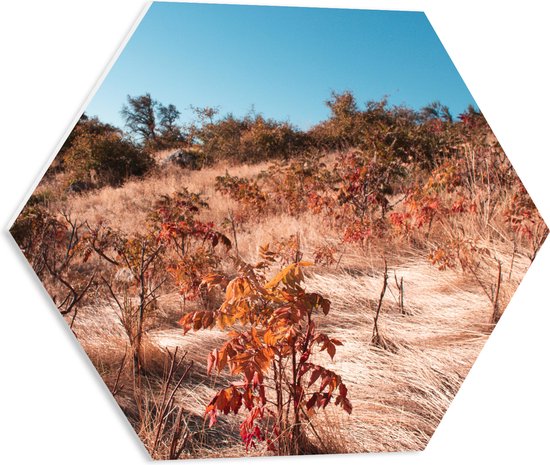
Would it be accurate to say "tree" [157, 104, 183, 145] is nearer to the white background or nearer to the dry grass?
the dry grass

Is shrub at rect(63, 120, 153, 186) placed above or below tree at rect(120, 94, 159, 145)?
below

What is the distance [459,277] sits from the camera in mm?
3855

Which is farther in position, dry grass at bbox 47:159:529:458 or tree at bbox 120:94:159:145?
dry grass at bbox 47:159:529:458

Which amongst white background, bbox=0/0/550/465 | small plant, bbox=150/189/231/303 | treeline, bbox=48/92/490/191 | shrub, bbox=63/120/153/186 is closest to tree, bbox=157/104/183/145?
treeline, bbox=48/92/490/191

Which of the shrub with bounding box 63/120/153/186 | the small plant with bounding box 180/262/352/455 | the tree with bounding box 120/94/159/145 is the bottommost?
the small plant with bounding box 180/262/352/455

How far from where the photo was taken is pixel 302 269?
3727 millimetres

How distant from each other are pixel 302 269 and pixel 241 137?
2.77 feet

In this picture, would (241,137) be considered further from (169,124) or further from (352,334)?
(352,334)

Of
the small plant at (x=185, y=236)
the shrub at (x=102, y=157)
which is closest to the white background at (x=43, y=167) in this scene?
the shrub at (x=102, y=157)

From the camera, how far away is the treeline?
3463mm

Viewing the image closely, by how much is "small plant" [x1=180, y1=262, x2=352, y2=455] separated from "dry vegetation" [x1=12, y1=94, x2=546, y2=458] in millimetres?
12

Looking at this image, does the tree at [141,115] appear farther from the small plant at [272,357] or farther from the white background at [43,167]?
the small plant at [272,357]

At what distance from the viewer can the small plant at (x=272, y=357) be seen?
11.1ft

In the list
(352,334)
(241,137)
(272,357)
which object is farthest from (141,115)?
(352,334)
